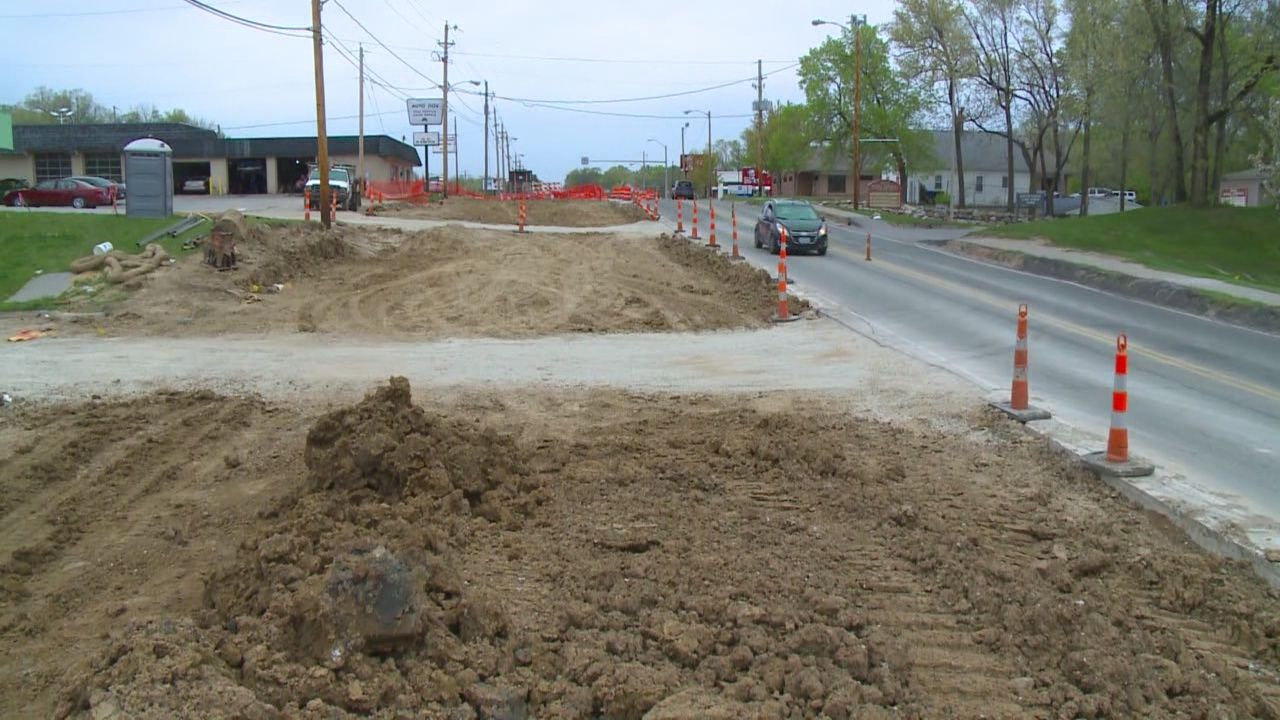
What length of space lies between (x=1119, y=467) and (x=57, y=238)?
910 inches

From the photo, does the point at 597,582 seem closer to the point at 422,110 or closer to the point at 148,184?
the point at 148,184

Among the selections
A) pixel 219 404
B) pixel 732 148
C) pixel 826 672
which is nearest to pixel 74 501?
pixel 219 404

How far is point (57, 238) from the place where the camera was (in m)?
23.2

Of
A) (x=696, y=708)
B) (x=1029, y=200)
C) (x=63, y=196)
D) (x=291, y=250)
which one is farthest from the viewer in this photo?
(x=1029, y=200)

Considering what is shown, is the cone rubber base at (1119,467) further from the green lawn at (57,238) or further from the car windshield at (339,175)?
the car windshield at (339,175)

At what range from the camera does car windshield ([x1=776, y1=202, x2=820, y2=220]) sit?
31.6 meters

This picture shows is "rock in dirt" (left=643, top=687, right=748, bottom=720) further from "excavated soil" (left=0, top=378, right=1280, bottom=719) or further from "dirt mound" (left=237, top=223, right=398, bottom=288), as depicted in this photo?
"dirt mound" (left=237, top=223, right=398, bottom=288)

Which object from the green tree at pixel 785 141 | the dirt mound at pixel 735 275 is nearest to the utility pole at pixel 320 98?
the dirt mound at pixel 735 275

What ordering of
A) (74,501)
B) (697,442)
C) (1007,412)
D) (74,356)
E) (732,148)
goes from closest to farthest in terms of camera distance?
1. (74,501)
2. (697,442)
3. (1007,412)
4. (74,356)
5. (732,148)

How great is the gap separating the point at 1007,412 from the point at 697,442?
3.36 meters

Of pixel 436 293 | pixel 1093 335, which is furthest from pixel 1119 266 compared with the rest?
pixel 436 293

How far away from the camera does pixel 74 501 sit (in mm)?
7430

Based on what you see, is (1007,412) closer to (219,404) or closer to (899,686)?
(899,686)

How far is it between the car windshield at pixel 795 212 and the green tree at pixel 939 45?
31.8 metres
